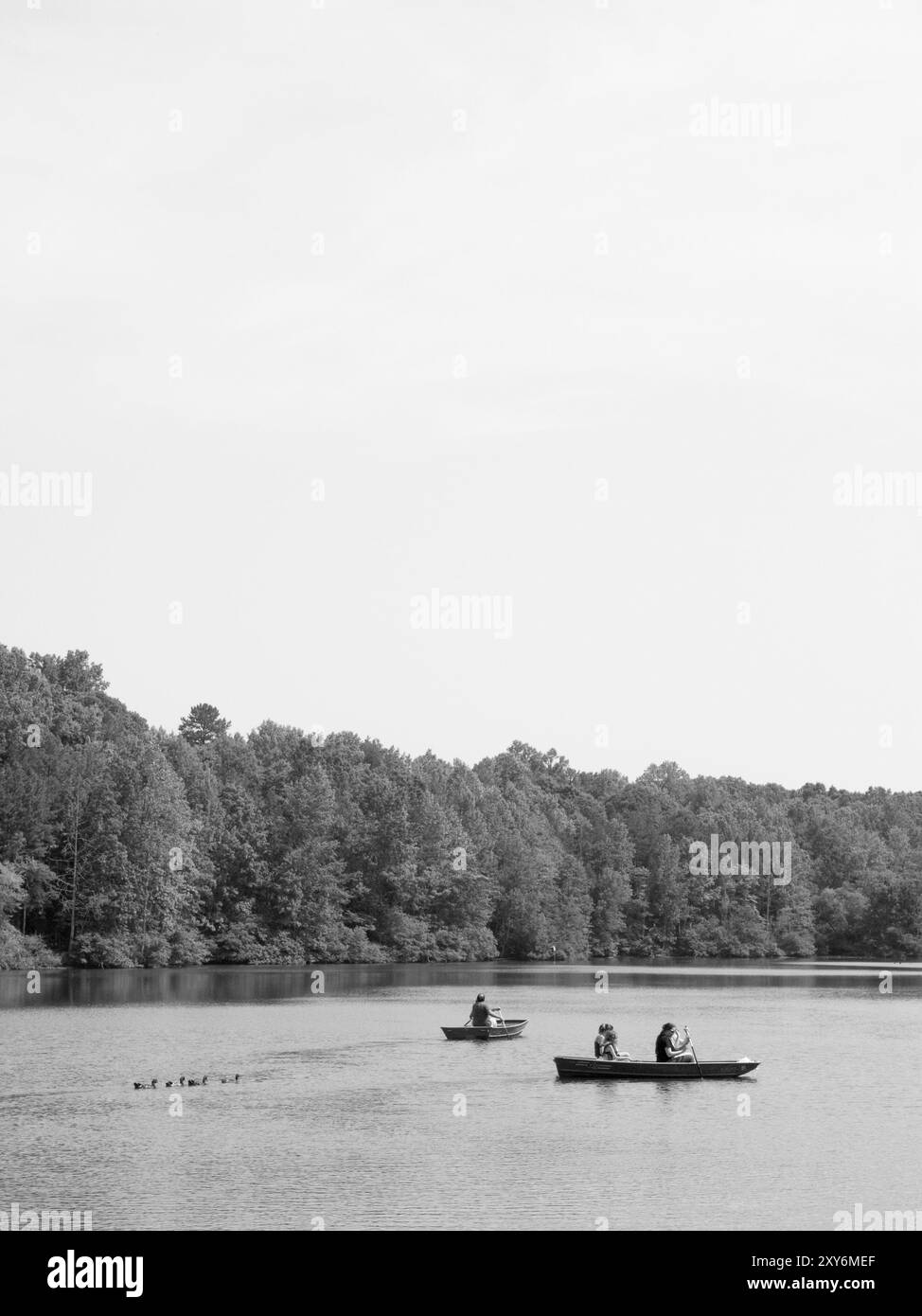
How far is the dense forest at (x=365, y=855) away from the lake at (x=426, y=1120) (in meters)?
20.2

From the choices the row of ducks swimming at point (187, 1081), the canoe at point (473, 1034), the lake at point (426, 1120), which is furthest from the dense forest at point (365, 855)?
the row of ducks swimming at point (187, 1081)

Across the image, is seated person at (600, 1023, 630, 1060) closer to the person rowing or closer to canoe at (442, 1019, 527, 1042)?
canoe at (442, 1019, 527, 1042)

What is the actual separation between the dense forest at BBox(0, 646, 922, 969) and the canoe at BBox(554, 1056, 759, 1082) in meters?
48.2

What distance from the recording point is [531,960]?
144250mm

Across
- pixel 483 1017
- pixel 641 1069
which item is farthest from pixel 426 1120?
pixel 483 1017

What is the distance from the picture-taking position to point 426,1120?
45000 mm

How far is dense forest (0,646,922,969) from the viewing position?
104438 millimetres

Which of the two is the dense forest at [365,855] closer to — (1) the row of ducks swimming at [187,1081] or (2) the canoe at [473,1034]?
(2) the canoe at [473,1034]

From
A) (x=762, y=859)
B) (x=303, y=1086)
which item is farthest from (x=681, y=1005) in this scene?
(x=762, y=859)

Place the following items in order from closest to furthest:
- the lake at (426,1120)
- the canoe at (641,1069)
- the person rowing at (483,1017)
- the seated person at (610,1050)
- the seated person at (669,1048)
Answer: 1. the lake at (426,1120)
2. the canoe at (641,1069)
3. the seated person at (610,1050)
4. the seated person at (669,1048)
5. the person rowing at (483,1017)

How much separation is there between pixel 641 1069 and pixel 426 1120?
11.3 metres

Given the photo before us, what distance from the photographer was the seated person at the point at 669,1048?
5434 cm

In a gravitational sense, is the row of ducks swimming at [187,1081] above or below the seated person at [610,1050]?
below

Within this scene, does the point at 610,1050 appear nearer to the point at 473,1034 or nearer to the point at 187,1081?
the point at 473,1034
